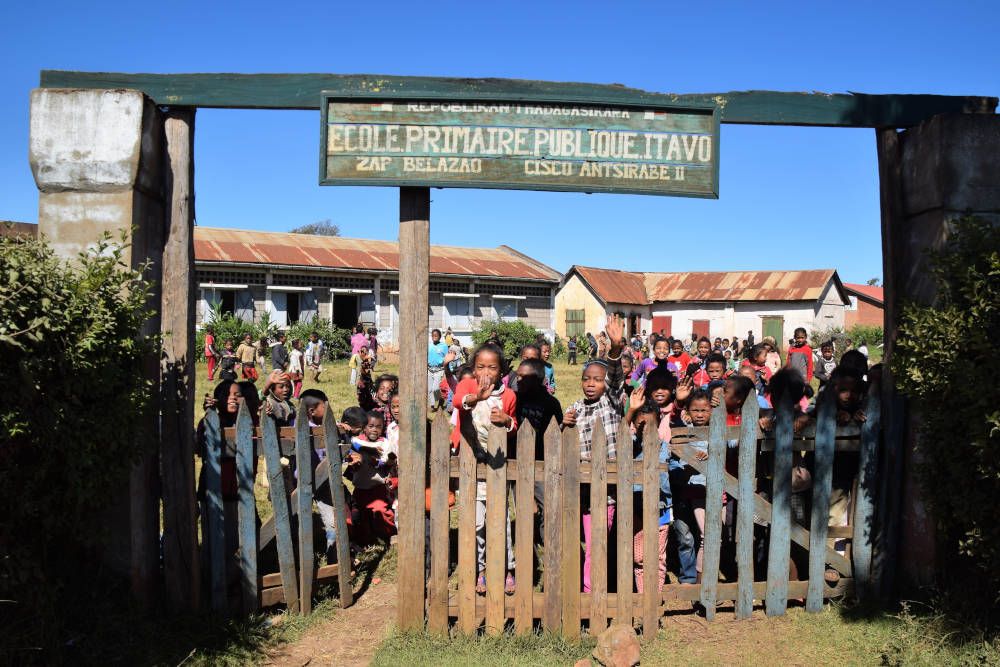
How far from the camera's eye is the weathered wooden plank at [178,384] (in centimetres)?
466

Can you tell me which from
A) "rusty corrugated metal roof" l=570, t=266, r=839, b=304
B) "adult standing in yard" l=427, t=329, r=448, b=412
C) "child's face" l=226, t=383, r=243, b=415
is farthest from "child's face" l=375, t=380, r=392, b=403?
"rusty corrugated metal roof" l=570, t=266, r=839, b=304

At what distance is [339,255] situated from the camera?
99.8 feet

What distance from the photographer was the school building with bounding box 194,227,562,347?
2758 cm

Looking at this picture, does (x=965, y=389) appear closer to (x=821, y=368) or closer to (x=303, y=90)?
(x=303, y=90)

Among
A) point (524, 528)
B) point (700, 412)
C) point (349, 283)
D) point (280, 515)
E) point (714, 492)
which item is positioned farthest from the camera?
point (349, 283)

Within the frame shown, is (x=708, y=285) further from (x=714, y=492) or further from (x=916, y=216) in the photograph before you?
(x=714, y=492)

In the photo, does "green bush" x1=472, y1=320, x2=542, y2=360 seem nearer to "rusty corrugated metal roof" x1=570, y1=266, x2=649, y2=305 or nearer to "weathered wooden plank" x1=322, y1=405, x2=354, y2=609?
"rusty corrugated metal roof" x1=570, y1=266, x2=649, y2=305

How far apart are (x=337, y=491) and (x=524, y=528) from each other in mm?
1393

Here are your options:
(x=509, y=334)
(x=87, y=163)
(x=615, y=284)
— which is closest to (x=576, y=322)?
(x=615, y=284)

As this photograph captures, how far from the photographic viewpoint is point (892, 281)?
5145mm

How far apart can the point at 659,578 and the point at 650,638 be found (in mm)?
369

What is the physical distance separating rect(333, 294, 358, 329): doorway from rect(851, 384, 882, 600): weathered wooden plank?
26.9 metres

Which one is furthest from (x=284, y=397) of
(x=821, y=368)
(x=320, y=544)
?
(x=821, y=368)

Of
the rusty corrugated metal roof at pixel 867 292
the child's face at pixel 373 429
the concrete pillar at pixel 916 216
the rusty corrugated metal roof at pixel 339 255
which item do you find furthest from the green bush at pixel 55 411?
the rusty corrugated metal roof at pixel 867 292
